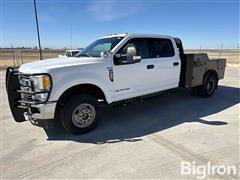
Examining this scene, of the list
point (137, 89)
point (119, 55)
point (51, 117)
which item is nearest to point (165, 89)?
point (137, 89)

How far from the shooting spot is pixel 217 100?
6801 mm

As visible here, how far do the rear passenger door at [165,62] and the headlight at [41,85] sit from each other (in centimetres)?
261

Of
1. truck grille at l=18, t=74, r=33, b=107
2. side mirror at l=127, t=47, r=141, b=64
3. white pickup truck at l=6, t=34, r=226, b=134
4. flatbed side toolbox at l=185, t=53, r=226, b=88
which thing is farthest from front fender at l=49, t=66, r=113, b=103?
flatbed side toolbox at l=185, t=53, r=226, b=88

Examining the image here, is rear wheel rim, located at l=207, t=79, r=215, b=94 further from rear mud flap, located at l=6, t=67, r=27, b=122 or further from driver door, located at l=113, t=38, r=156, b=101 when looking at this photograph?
rear mud flap, located at l=6, t=67, r=27, b=122

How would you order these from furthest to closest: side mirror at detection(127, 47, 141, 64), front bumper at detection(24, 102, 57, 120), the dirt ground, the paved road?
the dirt ground
side mirror at detection(127, 47, 141, 64)
front bumper at detection(24, 102, 57, 120)
the paved road

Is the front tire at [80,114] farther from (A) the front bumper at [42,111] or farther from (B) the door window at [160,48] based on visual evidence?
(B) the door window at [160,48]

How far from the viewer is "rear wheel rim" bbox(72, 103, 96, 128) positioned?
168 inches

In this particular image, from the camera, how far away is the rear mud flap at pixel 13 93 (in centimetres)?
432

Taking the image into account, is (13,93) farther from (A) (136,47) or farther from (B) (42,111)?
(A) (136,47)

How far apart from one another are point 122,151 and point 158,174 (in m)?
0.83

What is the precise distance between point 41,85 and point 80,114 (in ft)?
3.20

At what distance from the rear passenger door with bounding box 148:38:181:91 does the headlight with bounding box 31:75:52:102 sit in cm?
261

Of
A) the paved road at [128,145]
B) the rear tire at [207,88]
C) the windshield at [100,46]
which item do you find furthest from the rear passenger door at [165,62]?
the rear tire at [207,88]

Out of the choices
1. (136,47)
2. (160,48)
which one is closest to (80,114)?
(136,47)
